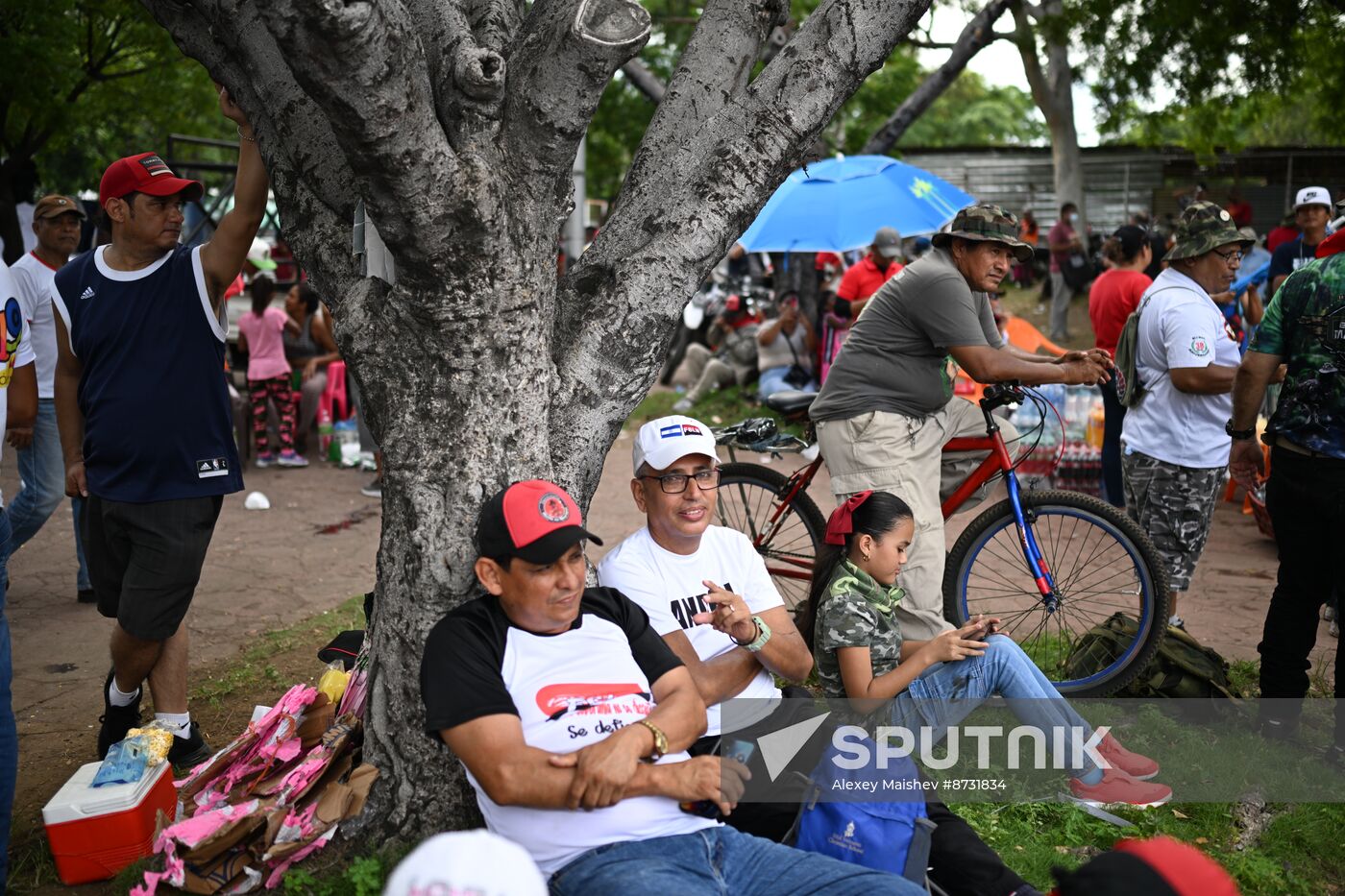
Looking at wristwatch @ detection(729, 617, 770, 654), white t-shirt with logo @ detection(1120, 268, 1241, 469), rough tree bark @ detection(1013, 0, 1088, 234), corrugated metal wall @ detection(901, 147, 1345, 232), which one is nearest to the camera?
wristwatch @ detection(729, 617, 770, 654)

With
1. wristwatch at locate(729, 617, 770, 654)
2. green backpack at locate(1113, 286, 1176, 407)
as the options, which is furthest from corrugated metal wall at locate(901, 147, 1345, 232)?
wristwatch at locate(729, 617, 770, 654)

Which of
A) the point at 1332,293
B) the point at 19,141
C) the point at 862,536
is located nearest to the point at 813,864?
the point at 862,536

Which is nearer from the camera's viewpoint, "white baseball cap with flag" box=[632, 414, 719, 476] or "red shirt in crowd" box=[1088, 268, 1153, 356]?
"white baseball cap with flag" box=[632, 414, 719, 476]

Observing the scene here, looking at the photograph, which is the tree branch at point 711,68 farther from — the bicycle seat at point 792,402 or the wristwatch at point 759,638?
the bicycle seat at point 792,402

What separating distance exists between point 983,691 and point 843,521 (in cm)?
77

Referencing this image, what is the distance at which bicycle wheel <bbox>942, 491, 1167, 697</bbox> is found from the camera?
4934mm

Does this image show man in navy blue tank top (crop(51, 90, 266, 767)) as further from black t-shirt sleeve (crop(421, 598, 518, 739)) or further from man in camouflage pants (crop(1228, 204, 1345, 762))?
man in camouflage pants (crop(1228, 204, 1345, 762))

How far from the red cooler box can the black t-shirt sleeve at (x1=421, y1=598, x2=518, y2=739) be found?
1.32 meters

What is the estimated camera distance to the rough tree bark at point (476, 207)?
10.3ft

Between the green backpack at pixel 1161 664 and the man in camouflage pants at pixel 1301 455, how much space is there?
34 cm

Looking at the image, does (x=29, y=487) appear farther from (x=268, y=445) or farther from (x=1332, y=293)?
(x=1332, y=293)

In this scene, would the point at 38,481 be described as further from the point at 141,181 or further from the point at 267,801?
the point at 267,801

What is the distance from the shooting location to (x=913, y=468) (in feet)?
16.4

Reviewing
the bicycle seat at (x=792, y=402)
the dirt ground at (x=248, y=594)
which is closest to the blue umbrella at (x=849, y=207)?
the dirt ground at (x=248, y=594)
